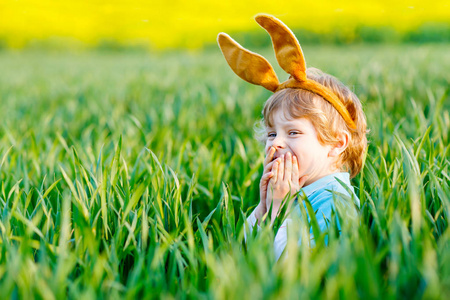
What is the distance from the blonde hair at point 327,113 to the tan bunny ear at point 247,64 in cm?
6

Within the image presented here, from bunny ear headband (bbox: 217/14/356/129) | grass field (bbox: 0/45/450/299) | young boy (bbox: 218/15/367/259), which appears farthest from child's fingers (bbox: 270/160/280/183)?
bunny ear headband (bbox: 217/14/356/129)

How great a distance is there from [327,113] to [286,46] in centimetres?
23

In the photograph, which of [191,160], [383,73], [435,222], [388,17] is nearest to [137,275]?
[435,222]

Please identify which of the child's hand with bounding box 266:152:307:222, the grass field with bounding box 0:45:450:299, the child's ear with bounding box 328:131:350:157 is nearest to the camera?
the grass field with bounding box 0:45:450:299

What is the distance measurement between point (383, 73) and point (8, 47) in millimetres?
17779

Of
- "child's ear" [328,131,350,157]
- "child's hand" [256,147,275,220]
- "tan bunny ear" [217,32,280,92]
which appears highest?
"tan bunny ear" [217,32,280,92]

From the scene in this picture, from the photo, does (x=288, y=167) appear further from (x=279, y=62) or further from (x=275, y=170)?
(x=279, y=62)

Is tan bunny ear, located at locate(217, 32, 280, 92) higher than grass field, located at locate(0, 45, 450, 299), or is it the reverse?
tan bunny ear, located at locate(217, 32, 280, 92)

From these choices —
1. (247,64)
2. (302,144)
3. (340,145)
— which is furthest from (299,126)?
(247,64)

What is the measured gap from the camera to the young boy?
1211 mm

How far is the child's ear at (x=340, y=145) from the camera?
132 cm

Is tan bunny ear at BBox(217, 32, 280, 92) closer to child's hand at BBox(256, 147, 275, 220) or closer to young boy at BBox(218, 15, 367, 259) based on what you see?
young boy at BBox(218, 15, 367, 259)

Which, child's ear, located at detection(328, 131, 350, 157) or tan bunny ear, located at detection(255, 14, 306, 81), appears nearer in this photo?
tan bunny ear, located at detection(255, 14, 306, 81)

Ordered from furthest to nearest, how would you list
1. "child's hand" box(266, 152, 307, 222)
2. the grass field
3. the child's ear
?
the child's ear < "child's hand" box(266, 152, 307, 222) < the grass field
